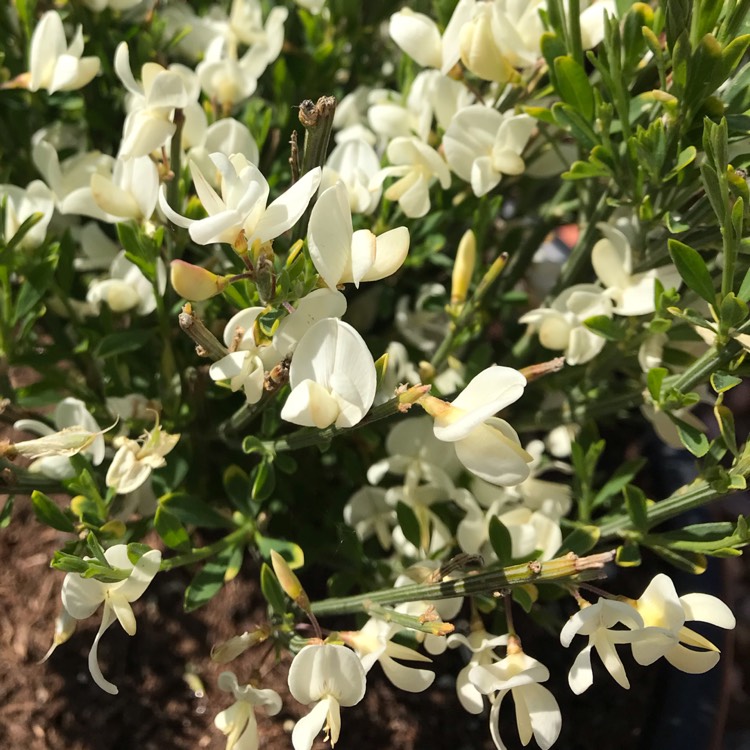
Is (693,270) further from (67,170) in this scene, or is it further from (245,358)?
(67,170)

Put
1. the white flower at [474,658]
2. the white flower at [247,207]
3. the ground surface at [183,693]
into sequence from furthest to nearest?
the ground surface at [183,693] < the white flower at [474,658] < the white flower at [247,207]

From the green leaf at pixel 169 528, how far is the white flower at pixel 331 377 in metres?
0.19

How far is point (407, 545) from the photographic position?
2.19 ft

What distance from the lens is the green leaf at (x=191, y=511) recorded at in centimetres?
59

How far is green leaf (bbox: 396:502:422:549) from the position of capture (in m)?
0.61

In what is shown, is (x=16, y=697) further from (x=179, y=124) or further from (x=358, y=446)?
(x=179, y=124)

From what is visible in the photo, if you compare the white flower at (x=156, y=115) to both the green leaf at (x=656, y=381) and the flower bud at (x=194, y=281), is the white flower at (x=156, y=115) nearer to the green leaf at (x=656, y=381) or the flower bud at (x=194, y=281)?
the flower bud at (x=194, y=281)

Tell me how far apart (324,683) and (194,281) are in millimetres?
257

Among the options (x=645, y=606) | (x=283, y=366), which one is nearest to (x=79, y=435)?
(x=283, y=366)

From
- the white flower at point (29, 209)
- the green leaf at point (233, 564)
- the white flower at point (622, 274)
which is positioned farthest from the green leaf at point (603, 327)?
the white flower at point (29, 209)

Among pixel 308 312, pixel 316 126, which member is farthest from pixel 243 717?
pixel 316 126

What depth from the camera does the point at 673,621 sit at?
47cm

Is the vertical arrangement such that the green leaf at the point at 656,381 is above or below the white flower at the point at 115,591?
above

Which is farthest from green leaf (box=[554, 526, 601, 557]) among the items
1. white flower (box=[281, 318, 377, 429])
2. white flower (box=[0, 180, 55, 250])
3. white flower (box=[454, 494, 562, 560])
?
white flower (box=[0, 180, 55, 250])
